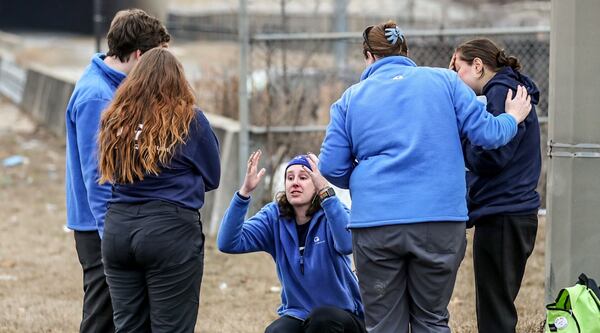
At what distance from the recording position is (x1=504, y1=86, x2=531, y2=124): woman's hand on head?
4570 mm

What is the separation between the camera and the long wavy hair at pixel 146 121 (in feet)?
14.5

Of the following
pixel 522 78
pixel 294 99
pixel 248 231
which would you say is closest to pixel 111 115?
pixel 248 231

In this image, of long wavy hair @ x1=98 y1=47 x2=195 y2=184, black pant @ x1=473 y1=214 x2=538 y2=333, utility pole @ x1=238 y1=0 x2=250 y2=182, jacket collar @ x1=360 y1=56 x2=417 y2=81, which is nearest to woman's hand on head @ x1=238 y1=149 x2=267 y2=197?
long wavy hair @ x1=98 y1=47 x2=195 y2=184

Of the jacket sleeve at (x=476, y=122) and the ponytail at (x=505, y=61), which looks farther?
the ponytail at (x=505, y=61)

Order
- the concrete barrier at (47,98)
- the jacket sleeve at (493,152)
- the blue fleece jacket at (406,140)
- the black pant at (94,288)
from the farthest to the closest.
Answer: the concrete barrier at (47,98)
the black pant at (94,288)
the jacket sleeve at (493,152)
the blue fleece jacket at (406,140)

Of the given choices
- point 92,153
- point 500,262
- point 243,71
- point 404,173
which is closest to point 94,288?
point 92,153

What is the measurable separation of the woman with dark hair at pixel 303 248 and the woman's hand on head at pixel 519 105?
93 cm

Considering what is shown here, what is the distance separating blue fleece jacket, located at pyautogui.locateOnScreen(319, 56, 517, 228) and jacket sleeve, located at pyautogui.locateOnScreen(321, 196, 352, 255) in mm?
420

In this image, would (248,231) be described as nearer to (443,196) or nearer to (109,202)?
(109,202)

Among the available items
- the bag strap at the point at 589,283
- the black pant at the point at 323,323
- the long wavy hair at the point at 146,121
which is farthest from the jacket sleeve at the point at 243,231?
the bag strap at the point at 589,283

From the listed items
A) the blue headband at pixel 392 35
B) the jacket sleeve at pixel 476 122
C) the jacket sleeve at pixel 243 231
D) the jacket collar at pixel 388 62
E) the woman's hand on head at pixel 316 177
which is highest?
the blue headband at pixel 392 35

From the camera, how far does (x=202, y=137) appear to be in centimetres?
453

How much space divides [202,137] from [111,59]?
0.82 meters

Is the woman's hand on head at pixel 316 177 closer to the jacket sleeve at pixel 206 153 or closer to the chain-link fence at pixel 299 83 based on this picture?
the jacket sleeve at pixel 206 153
